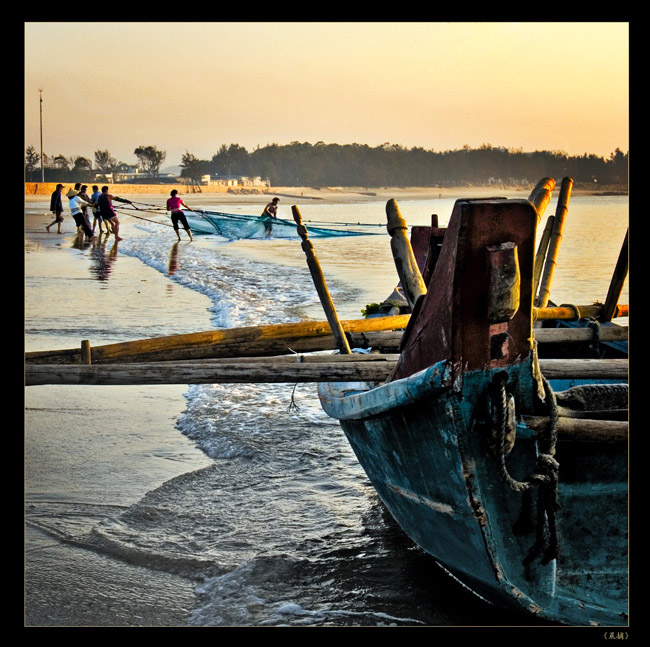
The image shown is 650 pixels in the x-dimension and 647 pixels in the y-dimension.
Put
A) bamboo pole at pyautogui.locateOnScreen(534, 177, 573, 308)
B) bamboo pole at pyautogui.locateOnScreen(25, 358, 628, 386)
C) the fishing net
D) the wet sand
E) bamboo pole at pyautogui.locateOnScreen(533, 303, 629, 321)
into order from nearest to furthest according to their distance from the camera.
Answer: bamboo pole at pyautogui.locateOnScreen(25, 358, 628, 386) → the wet sand → bamboo pole at pyautogui.locateOnScreen(533, 303, 629, 321) → bamboo pole at pyautogui.locateOnScreen(534, 177, 573, 308) → the fishing net

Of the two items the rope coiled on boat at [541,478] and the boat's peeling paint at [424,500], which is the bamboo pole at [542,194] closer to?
the boat's peeling paint at [424,500]

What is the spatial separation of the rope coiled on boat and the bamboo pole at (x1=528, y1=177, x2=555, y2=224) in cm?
209

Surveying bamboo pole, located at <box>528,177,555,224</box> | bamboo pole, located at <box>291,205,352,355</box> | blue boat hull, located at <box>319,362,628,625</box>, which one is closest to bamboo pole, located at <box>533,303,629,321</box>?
bamboo pole, located at <box>528,177,555,224</box>

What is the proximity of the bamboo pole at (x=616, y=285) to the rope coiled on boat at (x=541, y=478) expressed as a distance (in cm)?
317

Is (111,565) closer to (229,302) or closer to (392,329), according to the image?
(392,329)

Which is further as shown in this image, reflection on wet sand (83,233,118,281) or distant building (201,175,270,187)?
distant building (201,175,270,187)

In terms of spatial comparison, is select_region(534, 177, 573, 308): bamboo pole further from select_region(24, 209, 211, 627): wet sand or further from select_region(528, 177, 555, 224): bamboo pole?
select_region(24, 209, 211, 627): wet sand

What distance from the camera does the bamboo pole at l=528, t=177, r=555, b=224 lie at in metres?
4.65

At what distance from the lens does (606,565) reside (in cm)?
318

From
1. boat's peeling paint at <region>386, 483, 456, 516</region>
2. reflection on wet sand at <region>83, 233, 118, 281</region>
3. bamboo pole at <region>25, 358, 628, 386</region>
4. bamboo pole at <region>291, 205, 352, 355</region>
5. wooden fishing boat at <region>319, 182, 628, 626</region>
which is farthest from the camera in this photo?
reflection on wet sand at <region>83, 233, 118, 281</region>

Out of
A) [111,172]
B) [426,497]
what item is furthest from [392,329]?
[111,172]

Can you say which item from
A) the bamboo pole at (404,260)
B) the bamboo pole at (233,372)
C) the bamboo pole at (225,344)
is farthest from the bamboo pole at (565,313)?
the bamboo pole at (233,372)

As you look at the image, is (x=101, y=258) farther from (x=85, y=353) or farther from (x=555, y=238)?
(x=85, y=353)
